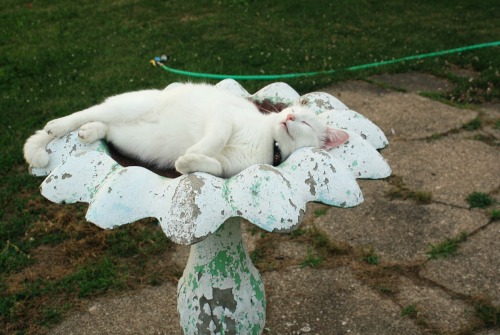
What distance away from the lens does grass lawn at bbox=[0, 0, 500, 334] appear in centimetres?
358

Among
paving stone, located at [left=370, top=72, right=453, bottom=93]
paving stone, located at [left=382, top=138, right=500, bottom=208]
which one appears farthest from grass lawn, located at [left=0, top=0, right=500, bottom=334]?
paving stone, located at [left=382, top=138, right=500, bottom=208]

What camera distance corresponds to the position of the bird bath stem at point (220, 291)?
2.37m

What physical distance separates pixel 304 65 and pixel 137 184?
477 cm

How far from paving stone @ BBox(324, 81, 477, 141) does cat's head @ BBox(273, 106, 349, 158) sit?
2.87 meters

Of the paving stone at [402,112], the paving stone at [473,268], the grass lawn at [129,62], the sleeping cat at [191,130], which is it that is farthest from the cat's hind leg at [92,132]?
the paving stone at [402,112]

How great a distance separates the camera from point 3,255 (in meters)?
3.68

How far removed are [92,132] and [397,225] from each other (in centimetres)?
236

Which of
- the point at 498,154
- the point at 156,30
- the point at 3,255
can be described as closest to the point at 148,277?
the point at 3,255

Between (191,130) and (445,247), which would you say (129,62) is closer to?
(445,247)

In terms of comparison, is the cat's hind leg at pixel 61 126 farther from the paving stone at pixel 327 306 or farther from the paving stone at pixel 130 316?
the paving stone at pixel 327 306

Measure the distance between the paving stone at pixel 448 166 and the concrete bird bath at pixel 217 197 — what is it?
6.84ft

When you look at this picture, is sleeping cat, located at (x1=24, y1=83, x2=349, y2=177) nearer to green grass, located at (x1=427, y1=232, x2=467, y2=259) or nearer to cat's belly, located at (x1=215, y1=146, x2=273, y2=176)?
cat's belly, located at (x1=215, y1=146, x2=273, y2=176)

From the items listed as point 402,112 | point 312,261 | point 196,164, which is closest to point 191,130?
point 196,164

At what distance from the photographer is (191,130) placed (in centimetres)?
235
